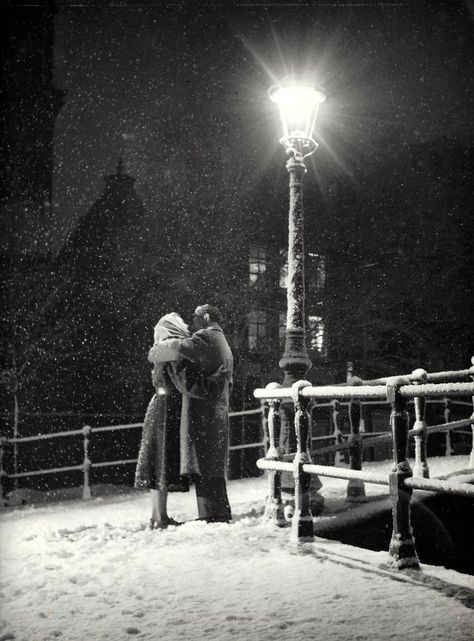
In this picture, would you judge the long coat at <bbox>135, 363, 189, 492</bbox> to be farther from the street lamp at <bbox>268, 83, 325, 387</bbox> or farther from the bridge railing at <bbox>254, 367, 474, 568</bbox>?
the street lamp at <bbox>268, 83, 325, 387</bbox>

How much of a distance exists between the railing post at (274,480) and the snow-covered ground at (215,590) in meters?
0.20

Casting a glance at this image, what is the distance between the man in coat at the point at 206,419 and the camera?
5664 millimetres

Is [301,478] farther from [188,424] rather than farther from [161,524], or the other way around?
[161,524]

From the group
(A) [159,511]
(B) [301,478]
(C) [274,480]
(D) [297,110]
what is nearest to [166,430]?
(A) [159,511]

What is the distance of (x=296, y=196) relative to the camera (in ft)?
22.1

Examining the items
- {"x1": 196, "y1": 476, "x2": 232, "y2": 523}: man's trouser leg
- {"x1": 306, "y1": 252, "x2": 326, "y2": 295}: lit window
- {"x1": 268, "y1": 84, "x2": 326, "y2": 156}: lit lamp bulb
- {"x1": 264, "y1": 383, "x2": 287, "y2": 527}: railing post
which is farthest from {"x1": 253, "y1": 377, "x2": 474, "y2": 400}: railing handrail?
{"x1": 306, "y1": 252, "x2": 326, "y2": 295}: lit window

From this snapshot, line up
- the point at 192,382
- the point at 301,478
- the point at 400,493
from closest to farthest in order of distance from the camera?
the point at 400,493 < the point at 301,478 < the point at 192,382

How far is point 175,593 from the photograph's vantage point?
3551 mm

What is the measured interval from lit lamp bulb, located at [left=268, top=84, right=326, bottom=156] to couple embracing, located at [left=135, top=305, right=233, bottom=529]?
7.54 feet

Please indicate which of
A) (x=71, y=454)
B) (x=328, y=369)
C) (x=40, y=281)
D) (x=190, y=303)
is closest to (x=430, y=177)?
(x=328, y=369)

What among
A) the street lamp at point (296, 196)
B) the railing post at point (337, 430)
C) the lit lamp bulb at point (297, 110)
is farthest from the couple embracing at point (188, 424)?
the railing post at point (337, 430)

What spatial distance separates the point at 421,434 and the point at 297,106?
3849 mm

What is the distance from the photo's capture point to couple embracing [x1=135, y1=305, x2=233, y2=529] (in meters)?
5.66

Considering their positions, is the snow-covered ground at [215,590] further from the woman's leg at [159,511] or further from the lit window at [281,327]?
the lit window at [281,327]
